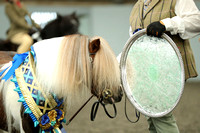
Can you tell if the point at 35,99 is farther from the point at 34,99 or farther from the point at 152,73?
the point at 152,73

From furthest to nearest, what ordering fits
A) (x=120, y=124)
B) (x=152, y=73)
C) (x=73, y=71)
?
1. (x=120, y=124)
2. (x=152, y=73)
3. (x=73, y=71)

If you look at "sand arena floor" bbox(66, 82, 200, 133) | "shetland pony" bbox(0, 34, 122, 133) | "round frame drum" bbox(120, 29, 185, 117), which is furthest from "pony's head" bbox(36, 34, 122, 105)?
"sand arena floor" bbox(66, 82, 200, 133)

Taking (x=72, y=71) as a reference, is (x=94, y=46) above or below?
above

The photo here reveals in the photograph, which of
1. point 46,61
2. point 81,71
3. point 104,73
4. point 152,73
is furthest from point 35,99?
point 152,73

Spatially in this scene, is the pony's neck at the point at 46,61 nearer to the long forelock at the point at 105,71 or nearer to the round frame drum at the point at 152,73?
the long forelock at the point at 105,71

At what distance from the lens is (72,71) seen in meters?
2.02

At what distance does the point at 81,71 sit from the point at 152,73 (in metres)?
0.65

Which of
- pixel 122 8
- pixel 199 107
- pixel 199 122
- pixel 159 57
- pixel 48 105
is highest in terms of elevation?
pixel 159 57

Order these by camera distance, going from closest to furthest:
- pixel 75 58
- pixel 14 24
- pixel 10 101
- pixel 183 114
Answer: pixel 75 58 < pixel 10 101 < pixel 183 114 < pixel 14 24

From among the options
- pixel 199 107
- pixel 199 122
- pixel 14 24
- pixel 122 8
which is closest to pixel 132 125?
pixel 199 122

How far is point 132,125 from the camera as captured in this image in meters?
4.65

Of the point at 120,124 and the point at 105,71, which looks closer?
the point at 105,71

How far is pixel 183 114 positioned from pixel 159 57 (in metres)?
3.61

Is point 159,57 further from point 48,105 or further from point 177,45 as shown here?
point 48,105
